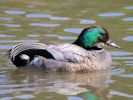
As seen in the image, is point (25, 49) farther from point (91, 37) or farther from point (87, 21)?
A: point (87, 21)

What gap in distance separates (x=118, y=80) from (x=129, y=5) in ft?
18.7

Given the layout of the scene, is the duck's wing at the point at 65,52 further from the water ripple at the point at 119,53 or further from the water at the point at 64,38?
the water ripple at the point at 119,53

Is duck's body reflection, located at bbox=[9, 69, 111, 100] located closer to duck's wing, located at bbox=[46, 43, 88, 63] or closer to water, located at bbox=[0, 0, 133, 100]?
water, located at bbox=[0, 0, 133, 100]

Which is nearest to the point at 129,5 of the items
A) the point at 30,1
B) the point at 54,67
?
the point at 30,1

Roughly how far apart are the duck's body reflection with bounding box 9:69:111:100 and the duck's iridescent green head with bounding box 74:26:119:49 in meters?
0.65

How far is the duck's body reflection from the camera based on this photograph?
11.8m

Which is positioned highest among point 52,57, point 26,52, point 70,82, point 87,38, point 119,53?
point 87,38

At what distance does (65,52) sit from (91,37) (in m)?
0.76

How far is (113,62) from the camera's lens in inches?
546

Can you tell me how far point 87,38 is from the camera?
13.6 m

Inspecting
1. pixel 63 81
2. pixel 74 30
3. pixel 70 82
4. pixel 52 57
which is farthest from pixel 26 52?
pixel 74 30

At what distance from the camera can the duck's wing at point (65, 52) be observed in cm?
1310

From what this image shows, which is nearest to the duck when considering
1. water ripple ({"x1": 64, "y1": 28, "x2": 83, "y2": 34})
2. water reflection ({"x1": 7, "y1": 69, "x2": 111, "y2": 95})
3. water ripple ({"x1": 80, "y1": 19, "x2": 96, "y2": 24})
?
water reflection ({"x1": 7, "y1": 69, "x2": 111, "y2": 95})

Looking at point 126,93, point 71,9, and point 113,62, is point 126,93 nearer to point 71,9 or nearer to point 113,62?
point 113,62
